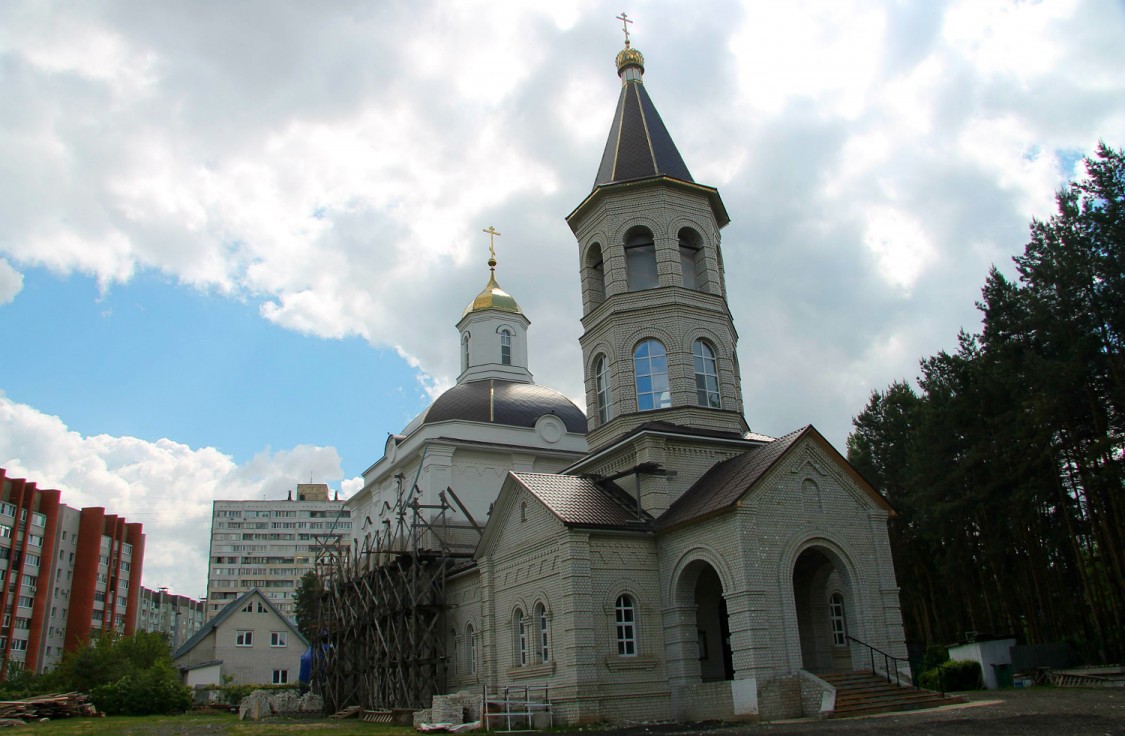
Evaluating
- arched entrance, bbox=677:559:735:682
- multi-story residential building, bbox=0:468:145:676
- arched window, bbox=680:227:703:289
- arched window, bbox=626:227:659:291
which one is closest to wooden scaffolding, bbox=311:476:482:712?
arched entrance, bbox=677:559:735:682

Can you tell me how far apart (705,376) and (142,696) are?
66.5ft

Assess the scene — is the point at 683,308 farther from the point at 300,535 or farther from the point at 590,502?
the point at 300,535

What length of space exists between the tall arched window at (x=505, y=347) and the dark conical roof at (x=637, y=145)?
11.9 m

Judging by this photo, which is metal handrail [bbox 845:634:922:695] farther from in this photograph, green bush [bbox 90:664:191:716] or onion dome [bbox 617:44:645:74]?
green bush [bbox 90:664:191:716]

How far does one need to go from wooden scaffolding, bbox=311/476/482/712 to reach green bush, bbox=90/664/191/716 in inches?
171

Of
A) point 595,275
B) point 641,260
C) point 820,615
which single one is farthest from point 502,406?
point 820,615

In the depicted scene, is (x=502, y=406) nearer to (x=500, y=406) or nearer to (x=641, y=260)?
(x=500, y=406)

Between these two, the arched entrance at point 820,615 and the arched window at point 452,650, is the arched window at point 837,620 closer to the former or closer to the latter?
the arched entrance at point 820,615

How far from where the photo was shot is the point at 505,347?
35062 mm

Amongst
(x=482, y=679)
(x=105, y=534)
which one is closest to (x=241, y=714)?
(x=482, y=679)

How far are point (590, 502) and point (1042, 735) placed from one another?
34.0 feet

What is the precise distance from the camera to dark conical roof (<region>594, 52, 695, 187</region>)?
23.3 meters

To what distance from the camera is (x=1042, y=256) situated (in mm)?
23984

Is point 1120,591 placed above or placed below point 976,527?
below
